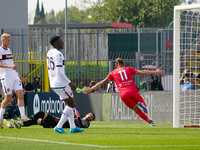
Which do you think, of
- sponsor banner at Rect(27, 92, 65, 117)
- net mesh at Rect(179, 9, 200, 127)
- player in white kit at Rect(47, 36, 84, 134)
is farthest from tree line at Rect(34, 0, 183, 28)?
player in white kit at Rect(47, 36, 84, 134)

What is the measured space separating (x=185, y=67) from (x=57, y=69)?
4.98 m

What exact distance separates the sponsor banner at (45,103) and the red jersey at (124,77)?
6059 mm

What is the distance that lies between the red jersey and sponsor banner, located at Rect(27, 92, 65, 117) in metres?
6.06

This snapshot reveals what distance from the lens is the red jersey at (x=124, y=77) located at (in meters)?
13.6

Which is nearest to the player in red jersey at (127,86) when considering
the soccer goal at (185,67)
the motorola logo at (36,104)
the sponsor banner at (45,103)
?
the soccer goal at (185,67)

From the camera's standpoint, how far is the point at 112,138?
9.46 metres

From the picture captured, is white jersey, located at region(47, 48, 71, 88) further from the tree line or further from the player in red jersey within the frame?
the tree line

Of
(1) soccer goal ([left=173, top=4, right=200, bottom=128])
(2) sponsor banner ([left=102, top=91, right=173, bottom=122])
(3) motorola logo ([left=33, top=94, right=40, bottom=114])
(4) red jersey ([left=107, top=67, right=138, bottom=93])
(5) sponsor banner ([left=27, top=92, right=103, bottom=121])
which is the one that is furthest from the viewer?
(3) motorola logo ([left=33, top=94, right=40, bottom=114])

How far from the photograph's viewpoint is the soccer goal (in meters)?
12.8

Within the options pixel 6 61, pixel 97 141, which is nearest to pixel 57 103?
pixel 6 61

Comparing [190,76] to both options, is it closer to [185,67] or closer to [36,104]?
[185,67]

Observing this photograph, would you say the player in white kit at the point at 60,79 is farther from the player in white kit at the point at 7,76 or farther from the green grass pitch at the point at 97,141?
the player in white kit at the point at 7,76

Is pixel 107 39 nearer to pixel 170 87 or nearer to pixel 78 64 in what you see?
pixel 78 64

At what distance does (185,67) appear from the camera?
14109 mm
